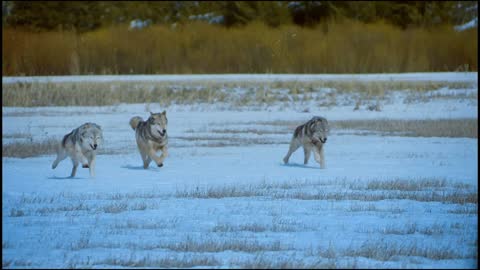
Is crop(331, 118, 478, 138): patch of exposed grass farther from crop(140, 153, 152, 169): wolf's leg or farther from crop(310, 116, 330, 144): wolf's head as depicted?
crop(140, 153, 152, 169): wolf's leg

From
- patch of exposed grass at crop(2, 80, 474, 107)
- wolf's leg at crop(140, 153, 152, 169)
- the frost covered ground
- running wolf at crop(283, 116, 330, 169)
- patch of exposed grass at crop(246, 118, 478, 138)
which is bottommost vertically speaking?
the frost covered ground

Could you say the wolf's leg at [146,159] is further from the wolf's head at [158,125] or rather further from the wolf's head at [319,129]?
the wolf's head at [319,129]

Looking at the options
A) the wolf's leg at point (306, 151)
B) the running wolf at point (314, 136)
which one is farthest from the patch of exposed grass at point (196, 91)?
the running wolf at point (314, 136)

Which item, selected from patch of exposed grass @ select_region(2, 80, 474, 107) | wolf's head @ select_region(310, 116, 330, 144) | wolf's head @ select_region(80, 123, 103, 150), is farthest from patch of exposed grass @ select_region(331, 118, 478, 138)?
wolf's head @ select_region(80, 123, 103, 150)

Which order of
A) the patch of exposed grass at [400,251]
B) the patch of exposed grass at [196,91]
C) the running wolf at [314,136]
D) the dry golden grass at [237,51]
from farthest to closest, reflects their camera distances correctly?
1. the dry golden grass at [237,51]
2. the patch of exposed grass at [196,91]
3. the running wolf at [314,136]
4. the patch of exposed grass at [400,251]

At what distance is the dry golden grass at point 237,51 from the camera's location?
34.8 m

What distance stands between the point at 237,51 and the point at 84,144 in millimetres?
23703

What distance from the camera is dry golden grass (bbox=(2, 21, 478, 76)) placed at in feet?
114

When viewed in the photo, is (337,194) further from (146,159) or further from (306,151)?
(146,159)

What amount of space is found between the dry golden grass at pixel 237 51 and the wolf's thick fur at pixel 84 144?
21600mm

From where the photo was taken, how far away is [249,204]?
34.1ft

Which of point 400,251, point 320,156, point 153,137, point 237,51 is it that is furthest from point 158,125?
point 237,51

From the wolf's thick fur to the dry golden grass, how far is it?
21600 mm

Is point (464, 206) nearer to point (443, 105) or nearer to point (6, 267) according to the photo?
point (6, 267)
